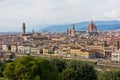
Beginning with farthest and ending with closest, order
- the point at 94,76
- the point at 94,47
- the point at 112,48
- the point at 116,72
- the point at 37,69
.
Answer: the point at 94,47, the point at 112,48, the point at 94,76, the point at 116,72, the point at 37,69

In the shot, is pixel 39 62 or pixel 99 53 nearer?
pixel 39 62

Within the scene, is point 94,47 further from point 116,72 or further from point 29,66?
point 29,66

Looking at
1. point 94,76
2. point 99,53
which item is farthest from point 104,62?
point 94,76

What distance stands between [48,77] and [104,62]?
29307 mm

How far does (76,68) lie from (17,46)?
146ft

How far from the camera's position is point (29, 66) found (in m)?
13.4

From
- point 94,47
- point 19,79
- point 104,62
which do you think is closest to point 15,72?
point 19,79

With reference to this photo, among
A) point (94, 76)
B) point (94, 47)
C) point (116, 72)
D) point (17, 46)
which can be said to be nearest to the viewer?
point (116, 72)

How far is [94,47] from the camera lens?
57.6 metres

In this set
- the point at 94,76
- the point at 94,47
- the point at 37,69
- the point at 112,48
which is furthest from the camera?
the point at 94,47

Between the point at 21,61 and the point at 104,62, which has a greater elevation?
the point at 21,61

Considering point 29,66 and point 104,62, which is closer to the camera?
point 29,66

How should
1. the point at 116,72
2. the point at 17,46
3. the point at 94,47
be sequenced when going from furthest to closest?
the point at 17,46 → the point at 94,47 → the point at 116,72

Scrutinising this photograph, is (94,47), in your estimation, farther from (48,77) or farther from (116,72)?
(48,77)
